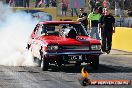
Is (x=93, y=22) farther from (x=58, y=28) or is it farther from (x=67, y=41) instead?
(x=67, y=41)

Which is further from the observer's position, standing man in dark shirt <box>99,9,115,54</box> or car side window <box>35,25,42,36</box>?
standing man in dark shirt <box>99,9,115,54</box>

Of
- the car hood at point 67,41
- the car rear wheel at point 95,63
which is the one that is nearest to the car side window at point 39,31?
the car hood at point 67,41

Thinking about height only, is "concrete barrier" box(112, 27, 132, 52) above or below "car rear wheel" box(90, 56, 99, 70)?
below

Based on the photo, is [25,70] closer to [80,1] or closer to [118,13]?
[80,1]

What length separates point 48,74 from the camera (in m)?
12.3

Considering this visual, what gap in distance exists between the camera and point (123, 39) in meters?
21.5

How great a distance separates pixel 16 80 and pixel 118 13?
28.4 meters

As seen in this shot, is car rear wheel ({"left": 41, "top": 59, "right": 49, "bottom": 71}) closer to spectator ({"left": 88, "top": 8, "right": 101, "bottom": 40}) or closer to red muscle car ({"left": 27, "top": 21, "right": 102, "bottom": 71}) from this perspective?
red muscle car ({"left": 27, "top": 21, "right": 102, "bottom": 71})

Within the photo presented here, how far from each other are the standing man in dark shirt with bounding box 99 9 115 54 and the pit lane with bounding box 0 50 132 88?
4261 millimetres

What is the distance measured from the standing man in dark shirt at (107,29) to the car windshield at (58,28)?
17.8 ft

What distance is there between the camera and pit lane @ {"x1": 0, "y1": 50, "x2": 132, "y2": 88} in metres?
10.2

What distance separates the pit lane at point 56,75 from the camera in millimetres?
10164

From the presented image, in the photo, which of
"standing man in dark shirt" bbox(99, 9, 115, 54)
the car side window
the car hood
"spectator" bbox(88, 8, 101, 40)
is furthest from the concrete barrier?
the car hood

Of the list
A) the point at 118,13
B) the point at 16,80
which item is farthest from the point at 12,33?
the point at 118,13
